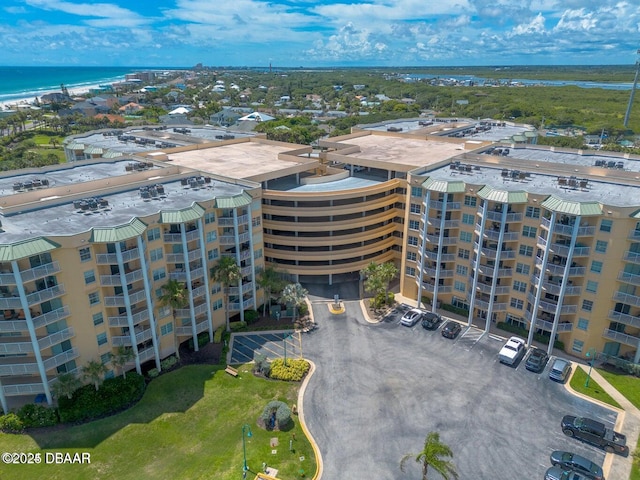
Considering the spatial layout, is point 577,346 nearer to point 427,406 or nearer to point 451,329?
point 451,329

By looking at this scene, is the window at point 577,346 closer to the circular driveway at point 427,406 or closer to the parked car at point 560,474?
the circular driveway at point 427,406

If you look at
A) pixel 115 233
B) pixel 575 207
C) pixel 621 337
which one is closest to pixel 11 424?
pixel 115 233

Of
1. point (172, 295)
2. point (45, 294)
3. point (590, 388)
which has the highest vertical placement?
point (45, 294)

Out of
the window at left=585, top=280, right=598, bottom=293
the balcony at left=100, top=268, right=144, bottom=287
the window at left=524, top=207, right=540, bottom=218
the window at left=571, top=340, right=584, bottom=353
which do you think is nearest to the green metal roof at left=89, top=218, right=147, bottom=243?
the balcony at left=100, top=268, right=144, bottom=287

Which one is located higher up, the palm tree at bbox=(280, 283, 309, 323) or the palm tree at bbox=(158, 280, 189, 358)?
the palm tree at bbox=(158, 280, 189, 358)

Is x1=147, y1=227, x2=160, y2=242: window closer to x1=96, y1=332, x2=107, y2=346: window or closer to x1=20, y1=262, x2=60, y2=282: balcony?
x1=20, y1=262, x2=60, y2=282: balcony

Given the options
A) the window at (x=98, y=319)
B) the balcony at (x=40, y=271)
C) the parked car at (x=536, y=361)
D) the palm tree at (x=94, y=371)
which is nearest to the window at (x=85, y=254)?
the balcony at (x=40, y=271)

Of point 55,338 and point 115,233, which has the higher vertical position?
point 115,233
